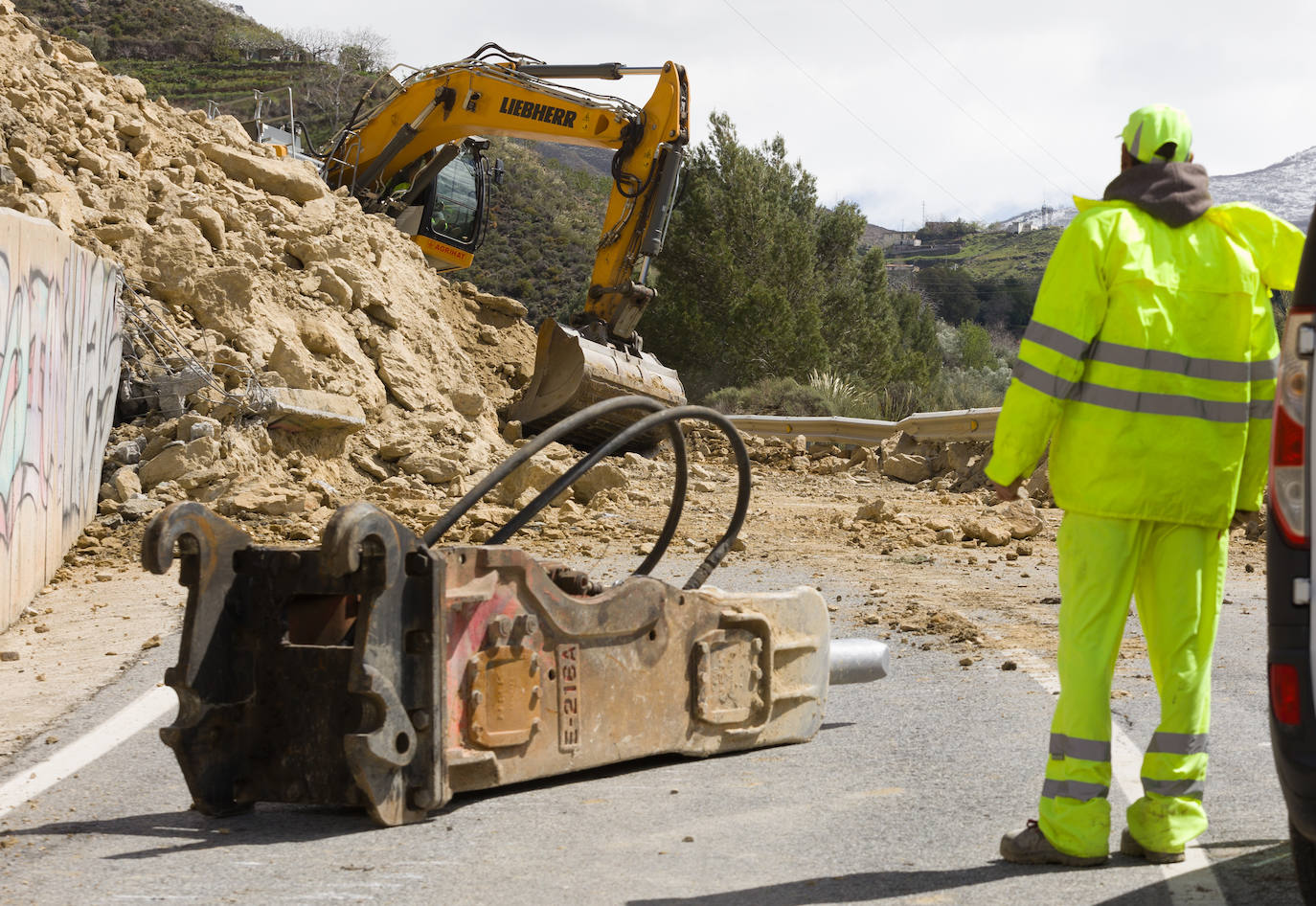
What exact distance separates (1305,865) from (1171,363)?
51.5 inches

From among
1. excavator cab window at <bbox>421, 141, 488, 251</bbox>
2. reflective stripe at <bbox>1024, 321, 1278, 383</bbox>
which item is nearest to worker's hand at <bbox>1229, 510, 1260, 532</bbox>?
reflective stripe at <bbox>1024, 321, 1278, 383</bbox>

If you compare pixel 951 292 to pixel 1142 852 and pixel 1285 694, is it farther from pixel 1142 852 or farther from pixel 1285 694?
pixel 1285 694

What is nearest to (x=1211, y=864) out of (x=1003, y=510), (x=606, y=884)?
(x=606, y=884)

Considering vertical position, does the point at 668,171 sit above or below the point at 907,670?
above

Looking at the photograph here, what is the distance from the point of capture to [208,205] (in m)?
15.2

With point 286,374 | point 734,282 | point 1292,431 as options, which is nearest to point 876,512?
point 286,374

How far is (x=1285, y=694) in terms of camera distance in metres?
2.83

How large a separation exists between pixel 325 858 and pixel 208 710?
0.62 metres

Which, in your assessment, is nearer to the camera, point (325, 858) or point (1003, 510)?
point (325, 858)

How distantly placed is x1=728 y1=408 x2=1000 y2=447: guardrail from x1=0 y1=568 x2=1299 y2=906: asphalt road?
12.1m

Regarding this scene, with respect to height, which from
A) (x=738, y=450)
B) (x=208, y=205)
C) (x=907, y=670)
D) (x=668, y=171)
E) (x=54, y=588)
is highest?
(x=668, y=171)

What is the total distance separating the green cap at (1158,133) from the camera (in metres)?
3.83

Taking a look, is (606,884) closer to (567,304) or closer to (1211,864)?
(1211,864)

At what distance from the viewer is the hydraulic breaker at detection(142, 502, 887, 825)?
3.84 meters
